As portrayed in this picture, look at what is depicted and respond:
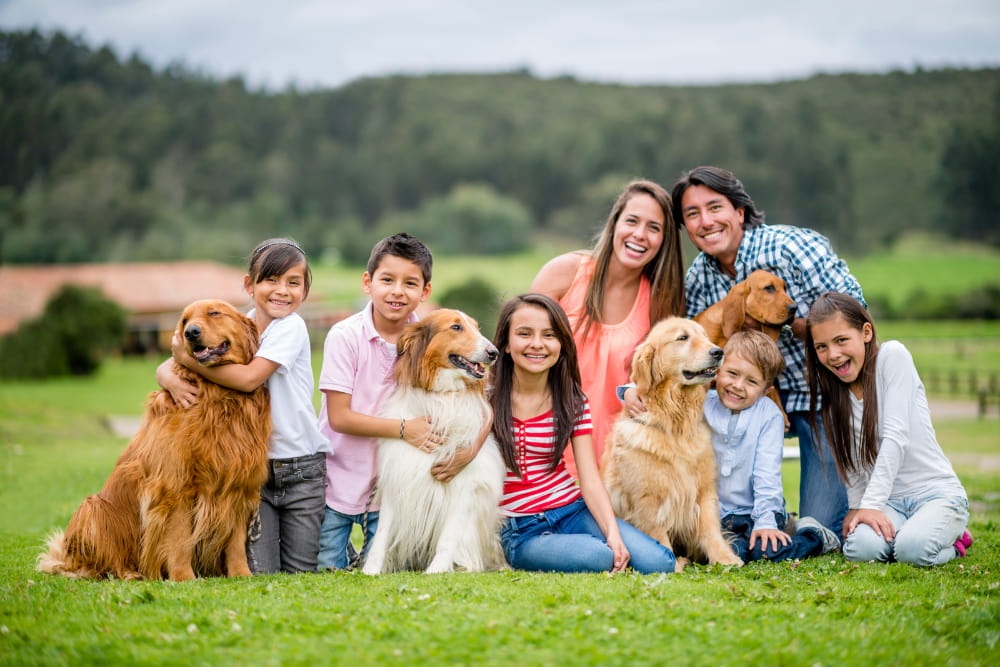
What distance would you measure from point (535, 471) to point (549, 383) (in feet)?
2.03

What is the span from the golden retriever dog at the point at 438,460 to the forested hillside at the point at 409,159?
7091cm

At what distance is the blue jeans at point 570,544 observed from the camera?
17.9ft

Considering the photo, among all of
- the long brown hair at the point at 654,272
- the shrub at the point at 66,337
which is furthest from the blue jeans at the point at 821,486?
the shrub at the point at 66,337

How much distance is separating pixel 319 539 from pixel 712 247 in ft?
12.3

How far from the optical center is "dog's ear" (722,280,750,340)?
6422mm

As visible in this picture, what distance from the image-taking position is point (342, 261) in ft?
247

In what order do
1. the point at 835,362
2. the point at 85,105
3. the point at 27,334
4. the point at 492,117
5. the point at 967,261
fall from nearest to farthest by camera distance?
the point at 835,362, the point at 27,334, the point at 967,261, the point at 85,105, the point at 492,117

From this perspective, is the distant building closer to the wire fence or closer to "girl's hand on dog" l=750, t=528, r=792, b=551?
the wire fence

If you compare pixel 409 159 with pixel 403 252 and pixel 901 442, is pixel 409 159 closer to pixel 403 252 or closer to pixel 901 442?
pixel 403 252

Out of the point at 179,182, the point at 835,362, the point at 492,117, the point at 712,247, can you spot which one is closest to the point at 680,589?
the point at 835,362

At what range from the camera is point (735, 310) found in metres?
6.46

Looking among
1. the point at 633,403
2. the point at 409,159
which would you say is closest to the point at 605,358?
the point at 633,403

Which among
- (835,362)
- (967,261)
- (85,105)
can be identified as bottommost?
(835,362)

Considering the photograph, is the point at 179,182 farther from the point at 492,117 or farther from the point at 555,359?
the point at 555,359
